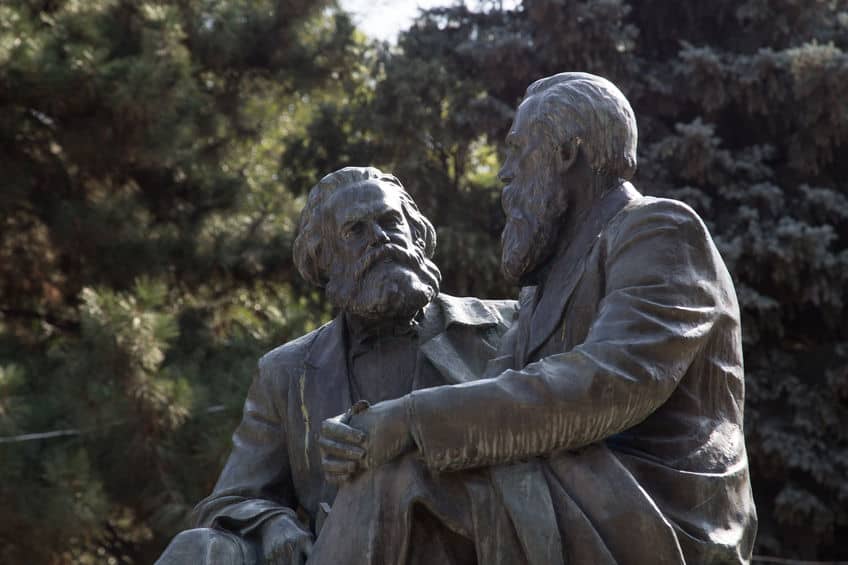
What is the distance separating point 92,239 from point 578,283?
24.5 ft

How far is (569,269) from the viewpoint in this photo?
4.03m

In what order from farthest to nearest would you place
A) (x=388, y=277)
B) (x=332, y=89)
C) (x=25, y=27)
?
(x=332, y=89), (x=25, y=27), (x=388, y=277)

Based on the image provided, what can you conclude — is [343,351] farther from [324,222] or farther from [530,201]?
[530,201]

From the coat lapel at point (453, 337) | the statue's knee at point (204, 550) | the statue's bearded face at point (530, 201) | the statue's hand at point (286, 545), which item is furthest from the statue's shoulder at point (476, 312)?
the statue's knee at point (204, 550)

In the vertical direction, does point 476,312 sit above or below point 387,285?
below

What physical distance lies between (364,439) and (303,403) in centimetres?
76

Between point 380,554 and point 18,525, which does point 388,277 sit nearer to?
point 380,554

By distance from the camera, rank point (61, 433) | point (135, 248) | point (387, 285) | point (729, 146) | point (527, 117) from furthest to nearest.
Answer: point (729, 146) → point (135, 248) → point (61, 433) → point (387, 285) → point (527, 117)

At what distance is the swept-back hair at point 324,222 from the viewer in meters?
4.62

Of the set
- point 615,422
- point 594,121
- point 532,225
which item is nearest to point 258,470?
point 532,225

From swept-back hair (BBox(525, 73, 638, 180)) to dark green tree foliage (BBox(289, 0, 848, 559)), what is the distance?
6.62 m

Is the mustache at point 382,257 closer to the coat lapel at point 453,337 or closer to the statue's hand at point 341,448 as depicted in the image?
the coat lapel at point 453,337

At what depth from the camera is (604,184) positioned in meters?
4.07

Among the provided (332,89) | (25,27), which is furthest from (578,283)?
(332,89)
